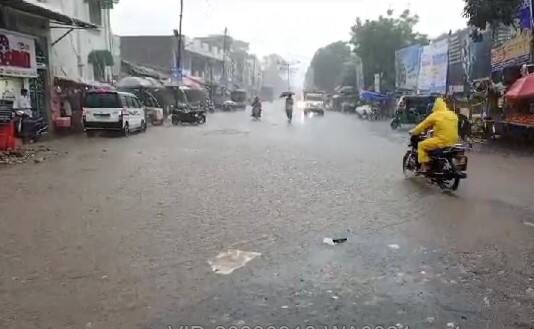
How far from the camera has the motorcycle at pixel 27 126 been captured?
17000mm

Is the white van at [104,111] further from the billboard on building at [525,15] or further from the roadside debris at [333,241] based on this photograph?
the roadside debris at [333,241]

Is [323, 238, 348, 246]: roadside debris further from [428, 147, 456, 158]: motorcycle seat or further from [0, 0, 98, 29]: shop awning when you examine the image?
[0, 0, 98, 29]: shop awning

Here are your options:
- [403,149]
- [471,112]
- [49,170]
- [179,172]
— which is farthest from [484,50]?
[49,170]

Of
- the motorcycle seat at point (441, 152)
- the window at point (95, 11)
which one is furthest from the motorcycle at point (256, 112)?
the motorcycle seat at point (441, 152)

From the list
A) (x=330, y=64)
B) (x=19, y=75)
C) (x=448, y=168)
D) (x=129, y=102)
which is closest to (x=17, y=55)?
(x=19, y=75)

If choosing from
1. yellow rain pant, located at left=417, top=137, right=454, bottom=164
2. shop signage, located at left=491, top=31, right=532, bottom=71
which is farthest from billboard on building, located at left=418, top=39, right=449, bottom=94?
yellow rain pant, located at left=417, top=137, right=454, bottom=164

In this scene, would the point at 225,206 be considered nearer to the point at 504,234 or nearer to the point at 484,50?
the point at 504,234

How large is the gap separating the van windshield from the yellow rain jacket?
43.5ft

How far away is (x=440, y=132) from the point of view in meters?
9.45

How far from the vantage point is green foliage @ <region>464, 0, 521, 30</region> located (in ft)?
53.9

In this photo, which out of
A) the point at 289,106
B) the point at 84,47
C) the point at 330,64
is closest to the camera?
the point at 84,47

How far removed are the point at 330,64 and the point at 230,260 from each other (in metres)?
83.0

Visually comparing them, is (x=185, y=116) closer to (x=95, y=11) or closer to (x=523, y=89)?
(x=95, y=11)

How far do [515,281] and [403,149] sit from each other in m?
12.2
